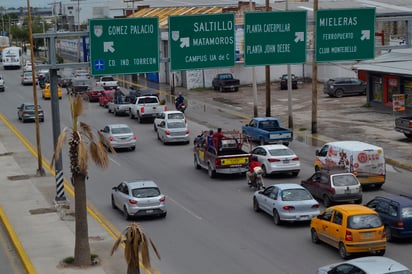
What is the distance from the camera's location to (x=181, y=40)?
32.1 m

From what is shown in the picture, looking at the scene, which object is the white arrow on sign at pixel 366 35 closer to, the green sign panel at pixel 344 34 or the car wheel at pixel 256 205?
the green sign panel at pixel 344 34

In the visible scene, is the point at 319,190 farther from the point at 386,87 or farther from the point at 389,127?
the point at 386,87

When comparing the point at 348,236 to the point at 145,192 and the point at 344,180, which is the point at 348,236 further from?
the point at 145,192

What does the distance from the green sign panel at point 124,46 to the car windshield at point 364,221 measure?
11.3 meters

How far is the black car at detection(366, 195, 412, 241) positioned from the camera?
24828 millimetres

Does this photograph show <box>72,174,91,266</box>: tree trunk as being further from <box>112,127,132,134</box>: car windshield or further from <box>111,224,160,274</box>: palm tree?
<box>112,127,132,134</box>: car windshield

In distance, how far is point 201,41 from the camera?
1270 inches

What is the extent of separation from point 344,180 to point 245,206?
3.91m

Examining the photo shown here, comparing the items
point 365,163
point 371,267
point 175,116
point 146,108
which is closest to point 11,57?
point 146,108

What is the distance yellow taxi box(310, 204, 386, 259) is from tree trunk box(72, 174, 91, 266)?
23.6ft

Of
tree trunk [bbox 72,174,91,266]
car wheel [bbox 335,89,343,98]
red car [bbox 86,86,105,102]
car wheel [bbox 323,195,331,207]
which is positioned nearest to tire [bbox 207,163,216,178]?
car wheel [bbox 323,195,331,207]

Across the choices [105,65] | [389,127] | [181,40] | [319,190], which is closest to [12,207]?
[105,65]

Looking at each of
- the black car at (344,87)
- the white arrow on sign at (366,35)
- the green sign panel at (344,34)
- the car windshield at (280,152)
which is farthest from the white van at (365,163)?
the black car at (344,87)

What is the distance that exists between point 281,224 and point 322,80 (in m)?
49.0
